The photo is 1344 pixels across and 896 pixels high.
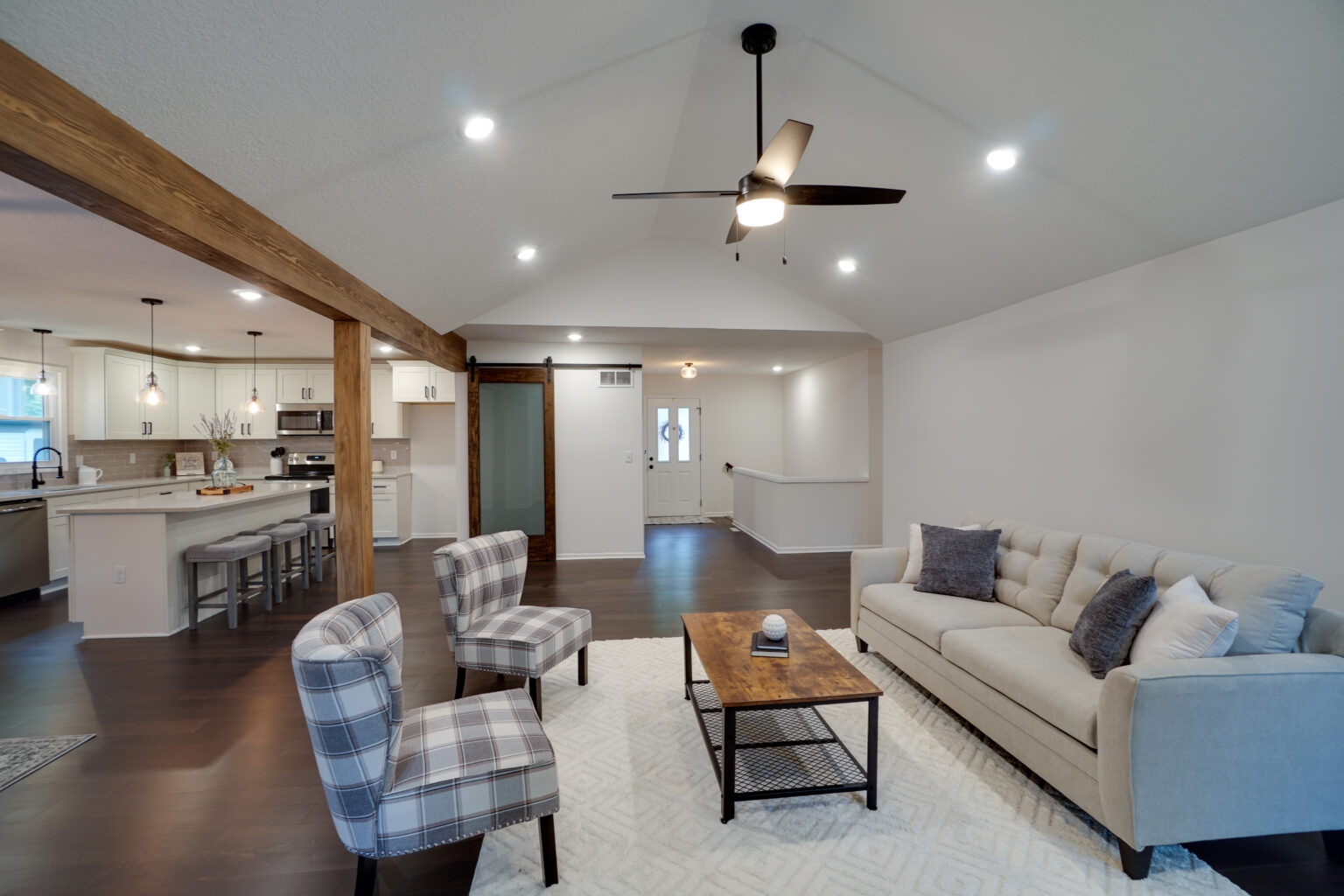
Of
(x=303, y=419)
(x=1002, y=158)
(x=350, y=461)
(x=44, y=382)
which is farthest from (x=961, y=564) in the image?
(x=44, y=382)

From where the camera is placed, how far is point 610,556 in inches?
258

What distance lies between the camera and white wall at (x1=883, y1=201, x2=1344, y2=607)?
245cm

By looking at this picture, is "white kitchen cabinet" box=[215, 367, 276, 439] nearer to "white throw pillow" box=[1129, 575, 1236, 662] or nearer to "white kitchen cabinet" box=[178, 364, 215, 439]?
"white kitchen cabinet" box=[178, 364, 215, 439]

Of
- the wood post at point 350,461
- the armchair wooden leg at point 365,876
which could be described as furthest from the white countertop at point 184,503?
the armchair wooden leg at point 365,876

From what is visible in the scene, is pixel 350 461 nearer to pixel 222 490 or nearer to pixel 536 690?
pixel 536 690

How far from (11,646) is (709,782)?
4.86m

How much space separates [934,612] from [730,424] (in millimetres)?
7079

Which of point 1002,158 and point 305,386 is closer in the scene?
point 1002,158

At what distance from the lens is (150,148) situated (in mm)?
1814

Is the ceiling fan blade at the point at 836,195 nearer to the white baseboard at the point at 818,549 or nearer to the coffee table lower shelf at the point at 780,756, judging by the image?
the coffee table lower shelf at the point at 780,756

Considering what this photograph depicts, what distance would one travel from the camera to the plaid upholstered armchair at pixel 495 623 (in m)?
2.77

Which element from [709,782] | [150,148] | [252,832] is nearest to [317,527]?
[252,832]

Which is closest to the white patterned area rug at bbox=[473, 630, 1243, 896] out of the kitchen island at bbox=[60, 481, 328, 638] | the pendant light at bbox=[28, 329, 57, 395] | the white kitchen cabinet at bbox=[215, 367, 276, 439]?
the kitchen island at bbox=[60, 481, 328, 638]

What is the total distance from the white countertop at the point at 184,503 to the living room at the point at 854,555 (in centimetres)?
6
